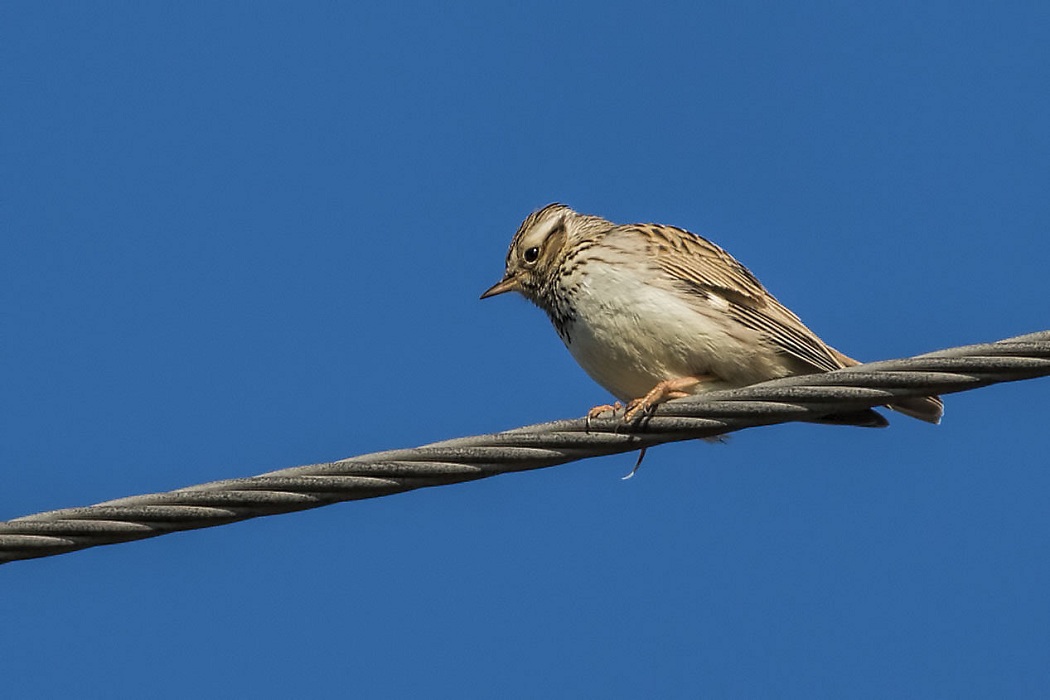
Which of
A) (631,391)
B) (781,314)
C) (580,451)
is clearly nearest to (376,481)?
(580,451)

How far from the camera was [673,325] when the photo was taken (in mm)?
9047

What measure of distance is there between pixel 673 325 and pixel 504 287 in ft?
6.15

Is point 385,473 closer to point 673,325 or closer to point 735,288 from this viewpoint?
point 673,325

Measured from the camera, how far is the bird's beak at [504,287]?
1053cm

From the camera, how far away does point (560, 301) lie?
974 centimetres

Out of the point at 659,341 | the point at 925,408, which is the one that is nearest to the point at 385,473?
the point at 659,341

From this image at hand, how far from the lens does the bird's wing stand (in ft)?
30.0

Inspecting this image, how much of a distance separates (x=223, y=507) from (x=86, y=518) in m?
0.55

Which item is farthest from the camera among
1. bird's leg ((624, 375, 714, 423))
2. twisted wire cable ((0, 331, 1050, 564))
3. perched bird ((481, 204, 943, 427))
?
perched bird ((481, 204, 943, 427))

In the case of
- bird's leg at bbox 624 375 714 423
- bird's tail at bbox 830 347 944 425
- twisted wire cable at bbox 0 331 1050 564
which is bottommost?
twisted wire cable at bbox 0 331 1050 564

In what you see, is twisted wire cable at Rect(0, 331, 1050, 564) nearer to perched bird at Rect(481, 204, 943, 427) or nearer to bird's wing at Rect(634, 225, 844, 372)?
perched bird at Rect(481, 204, 943, 427)

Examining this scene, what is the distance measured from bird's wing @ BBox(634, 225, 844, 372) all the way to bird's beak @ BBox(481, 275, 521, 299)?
98 centimetres

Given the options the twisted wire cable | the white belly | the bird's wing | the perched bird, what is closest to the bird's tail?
the perched bird

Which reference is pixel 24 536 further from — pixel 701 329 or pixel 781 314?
pixel 781 314
